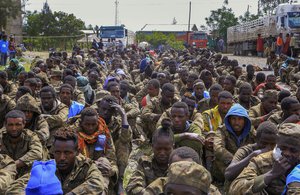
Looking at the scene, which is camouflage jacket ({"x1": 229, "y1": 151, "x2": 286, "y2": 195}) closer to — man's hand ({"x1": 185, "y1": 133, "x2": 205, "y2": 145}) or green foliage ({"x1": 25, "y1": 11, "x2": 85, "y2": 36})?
man's hand ({"x1": 185, "y1": 133, "x2": 205, "y2": 145})

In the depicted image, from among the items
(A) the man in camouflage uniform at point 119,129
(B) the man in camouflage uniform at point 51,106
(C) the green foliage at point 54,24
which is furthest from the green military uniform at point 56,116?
(C) the green foliage at point 54,24

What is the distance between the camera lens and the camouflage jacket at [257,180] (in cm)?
394

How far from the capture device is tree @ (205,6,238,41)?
194 feet

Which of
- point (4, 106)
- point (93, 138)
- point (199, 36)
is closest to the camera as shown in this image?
point (93, 138)

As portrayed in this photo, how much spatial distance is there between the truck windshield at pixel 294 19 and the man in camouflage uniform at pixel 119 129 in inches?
917

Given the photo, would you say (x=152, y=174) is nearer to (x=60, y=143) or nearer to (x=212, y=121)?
(x=60, y=143)

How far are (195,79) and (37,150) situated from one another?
553 cm

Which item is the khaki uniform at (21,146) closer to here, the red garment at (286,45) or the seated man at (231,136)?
the seated man at (231,136)

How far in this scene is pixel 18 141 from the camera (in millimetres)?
5453

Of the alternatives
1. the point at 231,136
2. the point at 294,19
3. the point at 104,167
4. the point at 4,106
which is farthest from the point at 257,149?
the point at 294,19

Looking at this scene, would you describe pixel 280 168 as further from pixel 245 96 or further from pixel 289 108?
pixel 245 96

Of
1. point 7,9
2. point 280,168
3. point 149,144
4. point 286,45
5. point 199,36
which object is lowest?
point 149,144

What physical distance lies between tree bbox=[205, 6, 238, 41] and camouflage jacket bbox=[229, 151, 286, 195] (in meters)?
55.2

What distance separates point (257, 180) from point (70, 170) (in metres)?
1.61
